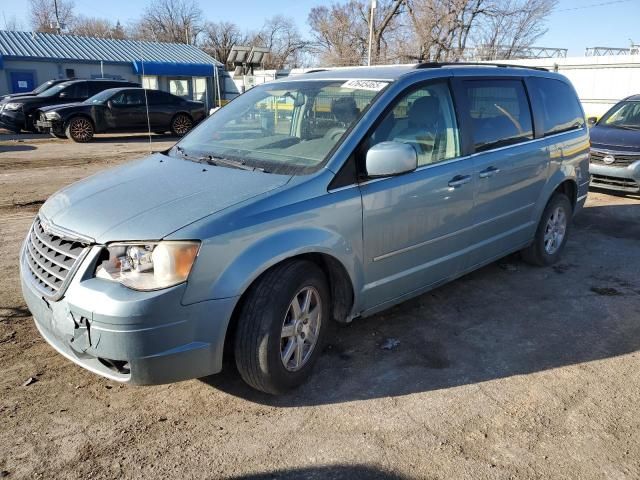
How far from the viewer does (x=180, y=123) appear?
1817 cm

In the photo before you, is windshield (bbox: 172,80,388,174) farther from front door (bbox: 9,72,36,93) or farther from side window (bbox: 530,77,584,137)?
front door (bbox: 9,72,36,93)

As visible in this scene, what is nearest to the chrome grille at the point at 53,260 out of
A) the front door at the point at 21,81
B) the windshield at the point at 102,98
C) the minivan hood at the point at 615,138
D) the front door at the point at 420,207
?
the front door at the point at 420,207

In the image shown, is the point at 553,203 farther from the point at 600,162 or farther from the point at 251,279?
the point at 600,162

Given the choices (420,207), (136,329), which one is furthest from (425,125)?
(136,329)

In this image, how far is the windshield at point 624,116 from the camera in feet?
31.1

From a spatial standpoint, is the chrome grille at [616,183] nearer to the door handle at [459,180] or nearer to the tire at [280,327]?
the door handle at [459,180]

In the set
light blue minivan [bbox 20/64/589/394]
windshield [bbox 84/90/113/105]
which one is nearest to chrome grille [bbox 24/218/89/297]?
light blue minivan [bbox 20/64/589/394]

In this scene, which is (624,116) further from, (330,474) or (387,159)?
(330,474)

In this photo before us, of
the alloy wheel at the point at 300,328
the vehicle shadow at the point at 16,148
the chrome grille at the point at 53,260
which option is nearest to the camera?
the chrome grille at the point at 53,260

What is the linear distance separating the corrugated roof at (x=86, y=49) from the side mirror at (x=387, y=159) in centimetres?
3194

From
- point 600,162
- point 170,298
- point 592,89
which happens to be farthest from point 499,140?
point 592,89

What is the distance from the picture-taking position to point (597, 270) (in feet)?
17.9

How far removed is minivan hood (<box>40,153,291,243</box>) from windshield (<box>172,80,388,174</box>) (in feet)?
0.83

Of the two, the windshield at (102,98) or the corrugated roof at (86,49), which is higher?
the corrugated roof at (86,49)
